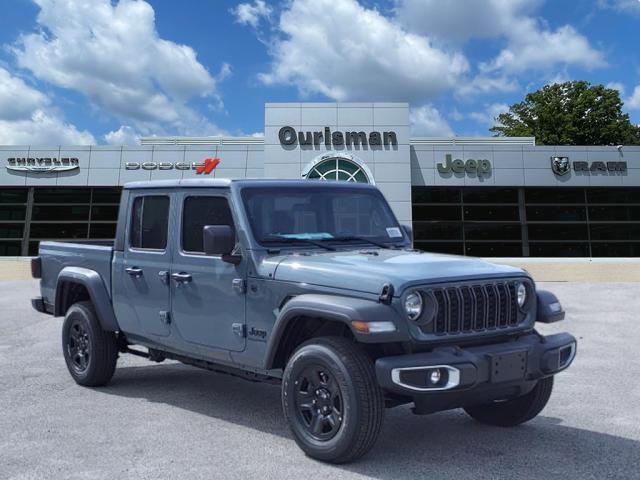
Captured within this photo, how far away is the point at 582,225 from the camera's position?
36438 mm

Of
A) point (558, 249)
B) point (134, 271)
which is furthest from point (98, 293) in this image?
point (558, 249)

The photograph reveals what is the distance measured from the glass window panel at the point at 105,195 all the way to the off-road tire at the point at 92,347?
103ft

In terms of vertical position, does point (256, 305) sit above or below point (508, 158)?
below

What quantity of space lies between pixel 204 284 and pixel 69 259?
252cm

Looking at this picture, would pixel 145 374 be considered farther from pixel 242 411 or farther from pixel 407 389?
pixel 407 389

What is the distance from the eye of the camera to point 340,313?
13.4ft

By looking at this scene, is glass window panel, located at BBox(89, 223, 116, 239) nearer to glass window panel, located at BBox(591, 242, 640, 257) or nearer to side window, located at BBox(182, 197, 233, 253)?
glass window panel, located at BBox(591, 242, 640, 257)

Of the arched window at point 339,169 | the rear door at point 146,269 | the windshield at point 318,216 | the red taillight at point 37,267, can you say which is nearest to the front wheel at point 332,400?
the windshield at point 318,216

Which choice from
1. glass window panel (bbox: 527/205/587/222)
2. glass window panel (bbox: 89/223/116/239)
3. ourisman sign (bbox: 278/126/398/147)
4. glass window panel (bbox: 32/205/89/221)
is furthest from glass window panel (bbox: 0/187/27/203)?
glass window panel (bbox: 527/205/587/222)

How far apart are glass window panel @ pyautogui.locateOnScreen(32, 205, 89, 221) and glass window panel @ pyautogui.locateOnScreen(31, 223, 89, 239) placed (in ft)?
1.14

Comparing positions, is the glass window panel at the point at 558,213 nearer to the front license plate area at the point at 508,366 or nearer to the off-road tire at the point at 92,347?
the off-road tire at the point at 92,347

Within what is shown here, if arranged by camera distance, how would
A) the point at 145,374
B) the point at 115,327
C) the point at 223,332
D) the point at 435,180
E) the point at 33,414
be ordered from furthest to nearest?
the point at 435,180 → the point at 145,374 → the point at 115,327 → the point at 33,414 → the point at 223,332

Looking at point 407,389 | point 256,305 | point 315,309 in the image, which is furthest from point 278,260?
point 407,389

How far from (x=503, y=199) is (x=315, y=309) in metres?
33.7
